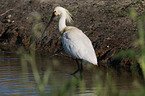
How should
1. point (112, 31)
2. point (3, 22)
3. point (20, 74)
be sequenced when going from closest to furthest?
point (20, 74)
point (112, 31)
point (3, 22)

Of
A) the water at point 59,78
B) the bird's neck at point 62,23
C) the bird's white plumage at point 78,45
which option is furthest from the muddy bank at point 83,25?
the bird's white plumage at point 78,45

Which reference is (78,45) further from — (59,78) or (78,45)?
(59,78)

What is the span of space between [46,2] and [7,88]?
1022cm

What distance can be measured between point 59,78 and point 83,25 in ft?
18.6

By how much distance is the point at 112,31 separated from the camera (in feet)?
39.3

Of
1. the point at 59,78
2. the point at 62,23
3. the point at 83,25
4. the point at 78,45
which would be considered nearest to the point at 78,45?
the point at 78,45

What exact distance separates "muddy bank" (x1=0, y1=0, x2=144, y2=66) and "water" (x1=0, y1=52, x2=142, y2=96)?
1.03m

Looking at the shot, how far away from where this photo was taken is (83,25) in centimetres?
1352

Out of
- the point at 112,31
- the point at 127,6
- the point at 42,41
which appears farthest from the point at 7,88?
the point at 127,6

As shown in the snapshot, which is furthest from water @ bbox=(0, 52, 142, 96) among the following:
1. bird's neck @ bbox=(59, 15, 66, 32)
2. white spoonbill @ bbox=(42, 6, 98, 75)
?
bird's neck @ bbox=(59, 15, 66, 32)

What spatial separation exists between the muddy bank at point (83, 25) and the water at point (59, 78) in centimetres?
103

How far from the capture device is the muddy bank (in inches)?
436

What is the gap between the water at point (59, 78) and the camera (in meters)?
6.55

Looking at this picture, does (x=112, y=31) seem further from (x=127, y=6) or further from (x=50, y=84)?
(x=50, y=84)
